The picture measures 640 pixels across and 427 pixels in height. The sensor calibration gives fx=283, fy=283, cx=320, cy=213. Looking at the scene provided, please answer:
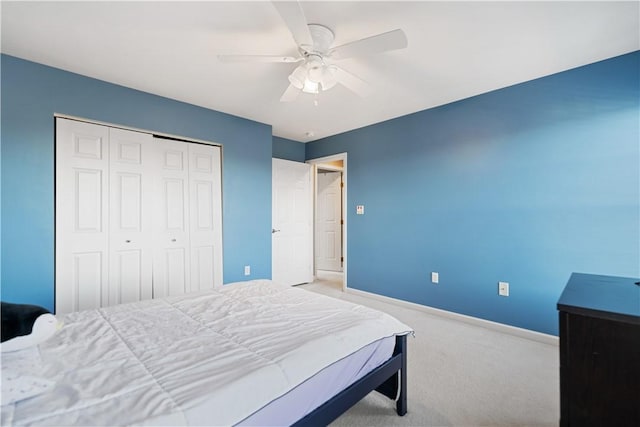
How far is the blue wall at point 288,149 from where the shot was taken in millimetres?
4527

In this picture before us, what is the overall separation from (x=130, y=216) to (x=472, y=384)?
324 cm

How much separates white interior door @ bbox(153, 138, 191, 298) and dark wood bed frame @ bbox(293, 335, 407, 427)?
241 cm

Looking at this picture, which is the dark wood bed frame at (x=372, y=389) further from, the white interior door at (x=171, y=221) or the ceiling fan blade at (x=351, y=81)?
the white interior door at (x=171, y=221)

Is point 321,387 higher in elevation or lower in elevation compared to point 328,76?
lower

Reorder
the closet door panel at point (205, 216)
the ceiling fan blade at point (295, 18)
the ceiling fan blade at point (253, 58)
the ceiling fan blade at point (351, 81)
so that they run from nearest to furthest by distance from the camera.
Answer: the ceiling fan blade at point (295, 18)
the ceiling fan blade at point (253, 58)
the ceiling fan blade at point (351, 81)
the closet door panel at point (205, 216)

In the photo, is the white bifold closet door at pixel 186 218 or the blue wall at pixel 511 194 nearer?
the blue wall at pixel 511 194

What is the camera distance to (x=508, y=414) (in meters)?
1.64

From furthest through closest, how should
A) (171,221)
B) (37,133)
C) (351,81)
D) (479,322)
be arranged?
(171,221)
(479,322)
(37,133)
(351,81)

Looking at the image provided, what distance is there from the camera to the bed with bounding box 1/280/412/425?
33.9 inches

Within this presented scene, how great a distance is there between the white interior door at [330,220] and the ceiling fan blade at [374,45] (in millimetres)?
3934

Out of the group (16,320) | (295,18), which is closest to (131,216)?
(16,320)

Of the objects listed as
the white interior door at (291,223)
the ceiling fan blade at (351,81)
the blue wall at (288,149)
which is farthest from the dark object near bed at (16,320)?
the blue wall at (288,149)

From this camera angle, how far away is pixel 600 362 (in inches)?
35.3

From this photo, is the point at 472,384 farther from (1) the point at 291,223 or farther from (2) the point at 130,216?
(2) the point at 130,216
